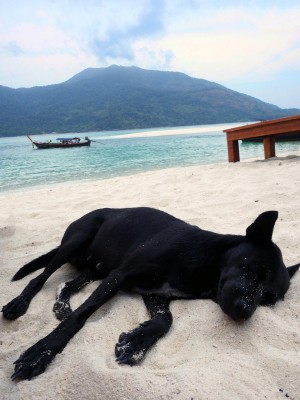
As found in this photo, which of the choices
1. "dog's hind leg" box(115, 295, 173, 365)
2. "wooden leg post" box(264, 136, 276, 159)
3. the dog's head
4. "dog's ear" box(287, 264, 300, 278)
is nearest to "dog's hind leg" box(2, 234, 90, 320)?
"dog's hind leg" box(115, 295, 173, 365)

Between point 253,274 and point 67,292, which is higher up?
point 253,274

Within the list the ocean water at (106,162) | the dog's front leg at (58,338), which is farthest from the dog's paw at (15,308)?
the ocean water at (106,162)

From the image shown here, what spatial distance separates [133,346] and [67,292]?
1001 mm

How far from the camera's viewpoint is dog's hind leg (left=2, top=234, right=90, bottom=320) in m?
2.51

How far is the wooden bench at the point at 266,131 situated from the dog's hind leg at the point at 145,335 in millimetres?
7481

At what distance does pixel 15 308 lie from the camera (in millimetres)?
2521

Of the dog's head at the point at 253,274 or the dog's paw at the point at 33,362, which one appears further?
the dog's head at the point at 253,274

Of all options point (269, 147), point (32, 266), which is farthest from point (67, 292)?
point (269, 147)

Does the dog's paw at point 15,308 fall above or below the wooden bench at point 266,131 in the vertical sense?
below

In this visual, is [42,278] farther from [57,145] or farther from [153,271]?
[57,145]

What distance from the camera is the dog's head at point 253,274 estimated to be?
6.70 feet

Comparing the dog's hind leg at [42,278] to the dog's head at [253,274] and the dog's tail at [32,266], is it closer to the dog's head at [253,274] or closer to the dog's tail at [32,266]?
the dog's tail at [32,266]

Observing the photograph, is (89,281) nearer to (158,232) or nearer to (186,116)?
(158,232)

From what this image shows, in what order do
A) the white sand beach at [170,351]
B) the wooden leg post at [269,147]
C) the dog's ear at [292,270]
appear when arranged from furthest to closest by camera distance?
the wooden leg post at [269,147], the dog's ear at [292,270], the white sand beach at [170,351]
